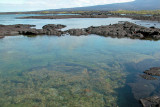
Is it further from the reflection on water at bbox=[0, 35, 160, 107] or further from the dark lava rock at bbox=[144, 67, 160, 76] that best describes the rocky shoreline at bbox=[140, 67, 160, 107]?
the reflection on water at bbox=[0, 35, 160, 107]

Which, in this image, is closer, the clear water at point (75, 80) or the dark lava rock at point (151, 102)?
the dark lava rock at point (151, 102)

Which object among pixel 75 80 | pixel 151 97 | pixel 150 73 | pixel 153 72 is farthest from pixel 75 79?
pixel 153 72

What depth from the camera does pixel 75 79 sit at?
30.2ft

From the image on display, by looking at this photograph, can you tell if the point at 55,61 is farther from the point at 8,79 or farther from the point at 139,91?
the point at 139,91

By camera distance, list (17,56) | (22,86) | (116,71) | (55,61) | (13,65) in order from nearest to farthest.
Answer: (22,86) → (116,71) → (13,65) → (55,61) → (17,56)

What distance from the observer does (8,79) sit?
30.5 feet

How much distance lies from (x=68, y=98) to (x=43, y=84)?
205 centimetres

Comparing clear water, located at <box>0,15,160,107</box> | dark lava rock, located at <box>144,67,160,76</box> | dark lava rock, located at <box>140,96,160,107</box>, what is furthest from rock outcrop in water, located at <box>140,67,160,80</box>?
dark lava rock, located at <box>140,96,160,107</box>

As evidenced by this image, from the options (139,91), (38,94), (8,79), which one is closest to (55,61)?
(8,79)

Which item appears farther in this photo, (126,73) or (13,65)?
(13,65)

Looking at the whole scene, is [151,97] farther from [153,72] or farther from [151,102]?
[153,72]

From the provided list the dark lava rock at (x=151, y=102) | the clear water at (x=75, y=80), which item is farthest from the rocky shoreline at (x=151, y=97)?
the clear water at (x=75, y=80)

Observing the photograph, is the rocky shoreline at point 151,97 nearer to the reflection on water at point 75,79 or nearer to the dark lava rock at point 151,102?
the dark lava rock at point 151,102

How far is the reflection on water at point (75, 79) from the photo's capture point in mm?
7176
